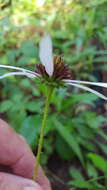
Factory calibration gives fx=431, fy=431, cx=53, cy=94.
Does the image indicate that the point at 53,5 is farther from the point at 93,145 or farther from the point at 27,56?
the point at 93,145

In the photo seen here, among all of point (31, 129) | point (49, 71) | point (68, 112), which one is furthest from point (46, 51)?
point (68, 112)

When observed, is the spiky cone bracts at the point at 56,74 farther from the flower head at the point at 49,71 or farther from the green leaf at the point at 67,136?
the green leaf at the point at 67,136

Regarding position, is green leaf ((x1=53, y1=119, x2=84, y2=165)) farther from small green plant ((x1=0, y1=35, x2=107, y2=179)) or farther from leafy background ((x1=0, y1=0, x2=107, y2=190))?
small green plant ((x1=0, y1=35, x2=107, y2=179))

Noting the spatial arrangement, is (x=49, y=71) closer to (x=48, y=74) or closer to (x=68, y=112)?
(x=48, y=74)

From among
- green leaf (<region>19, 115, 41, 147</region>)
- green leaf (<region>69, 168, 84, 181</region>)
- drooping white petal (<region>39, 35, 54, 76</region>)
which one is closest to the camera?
drooping white petal (<region>39, 35, 54, 76</region>)

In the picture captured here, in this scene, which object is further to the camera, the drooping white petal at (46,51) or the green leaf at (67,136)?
the green leaf at (67,136)

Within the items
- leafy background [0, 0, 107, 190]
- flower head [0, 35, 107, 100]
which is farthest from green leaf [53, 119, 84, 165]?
flower head [0, 35, 107, 100]

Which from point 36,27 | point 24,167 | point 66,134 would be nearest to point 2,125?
point 24,167

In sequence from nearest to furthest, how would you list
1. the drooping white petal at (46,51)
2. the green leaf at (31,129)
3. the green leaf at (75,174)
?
the drooping white petal at (46,51)
the green leaf at (31,129)
the green leaf at (75,174)

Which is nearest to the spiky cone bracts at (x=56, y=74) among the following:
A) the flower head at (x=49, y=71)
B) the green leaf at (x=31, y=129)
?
the flower head at (x=49, y=71)
